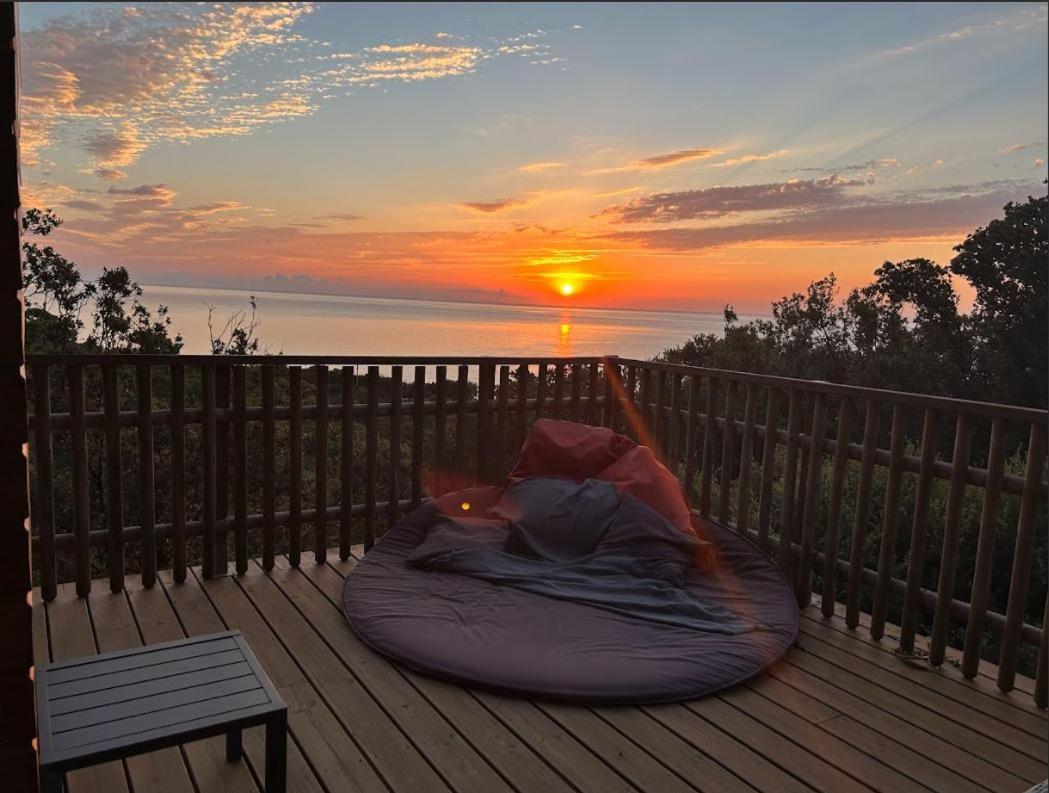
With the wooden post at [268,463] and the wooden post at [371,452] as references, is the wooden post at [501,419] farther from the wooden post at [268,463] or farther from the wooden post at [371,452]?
the wooden post at [268,463]

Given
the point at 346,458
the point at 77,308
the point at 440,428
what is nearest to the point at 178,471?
the point at 346,458

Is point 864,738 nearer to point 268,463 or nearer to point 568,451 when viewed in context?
point 568,451

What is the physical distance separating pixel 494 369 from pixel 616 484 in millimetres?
944

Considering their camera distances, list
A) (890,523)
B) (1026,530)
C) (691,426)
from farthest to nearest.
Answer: (691,426) → (890,523) → (1026,530)

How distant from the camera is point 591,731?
2256 millimetres

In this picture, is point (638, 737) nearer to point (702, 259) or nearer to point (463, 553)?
point (463, 553)

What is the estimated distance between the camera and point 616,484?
3.71 meters

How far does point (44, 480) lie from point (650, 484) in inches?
105

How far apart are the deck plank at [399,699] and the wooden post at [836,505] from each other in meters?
1.86

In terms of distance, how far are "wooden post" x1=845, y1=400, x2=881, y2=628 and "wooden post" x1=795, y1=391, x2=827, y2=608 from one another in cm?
20

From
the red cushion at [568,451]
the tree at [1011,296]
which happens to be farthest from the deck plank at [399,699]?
the tree at [1011,296]

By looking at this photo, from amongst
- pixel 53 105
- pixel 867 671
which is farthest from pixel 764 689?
pixel 53 105

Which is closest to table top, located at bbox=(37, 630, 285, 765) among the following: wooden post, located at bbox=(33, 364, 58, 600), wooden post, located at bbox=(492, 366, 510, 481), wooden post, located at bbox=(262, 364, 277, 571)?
wooden post, located at bbox=(33, 364, 58, 600)

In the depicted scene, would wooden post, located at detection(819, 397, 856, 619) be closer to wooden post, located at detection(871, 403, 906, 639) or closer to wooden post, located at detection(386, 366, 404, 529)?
wooden post, located at detection(871, 403, 906, 639)
